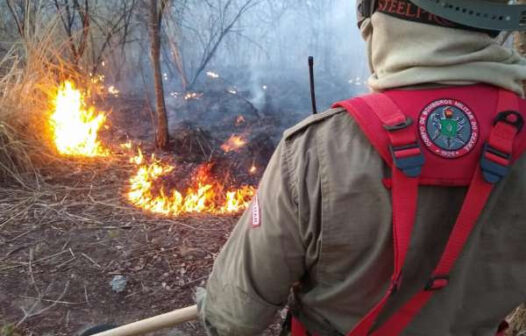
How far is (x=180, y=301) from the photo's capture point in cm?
313

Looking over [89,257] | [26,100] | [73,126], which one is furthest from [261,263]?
[73,126]

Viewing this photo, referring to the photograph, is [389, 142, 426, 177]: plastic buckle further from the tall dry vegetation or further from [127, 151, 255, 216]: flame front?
the tall dry vegetation

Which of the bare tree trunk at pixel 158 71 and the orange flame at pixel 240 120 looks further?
the orange flame at pixel 240 120

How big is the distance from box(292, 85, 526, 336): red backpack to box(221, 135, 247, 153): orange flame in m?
4.55

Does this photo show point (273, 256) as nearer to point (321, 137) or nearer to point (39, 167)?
point (321, 137)

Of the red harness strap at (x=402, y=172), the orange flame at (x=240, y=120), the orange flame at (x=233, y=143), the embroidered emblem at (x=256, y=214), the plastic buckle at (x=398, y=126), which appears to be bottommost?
the orange flame at (x=233, y=143)

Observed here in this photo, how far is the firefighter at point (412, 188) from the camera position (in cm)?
101

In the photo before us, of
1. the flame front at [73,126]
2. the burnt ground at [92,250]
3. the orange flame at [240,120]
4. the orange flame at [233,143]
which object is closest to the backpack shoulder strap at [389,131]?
the burnt ground at [92,250]

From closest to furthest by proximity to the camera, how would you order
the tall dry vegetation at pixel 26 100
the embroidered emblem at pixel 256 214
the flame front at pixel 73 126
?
the embroidered emblem at pixel 256 214
the tall dry vegetation at pixel 26 100
the flame front at pixel 73 126

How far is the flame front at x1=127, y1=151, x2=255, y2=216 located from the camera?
4355 millimetres

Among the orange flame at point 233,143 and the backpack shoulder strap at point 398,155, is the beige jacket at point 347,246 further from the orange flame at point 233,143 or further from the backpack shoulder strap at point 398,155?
the orange flame at point 233,143

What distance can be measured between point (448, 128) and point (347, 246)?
1.28 ft

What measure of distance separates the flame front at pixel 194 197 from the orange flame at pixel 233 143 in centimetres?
95

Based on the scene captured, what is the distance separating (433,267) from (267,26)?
9476mm
